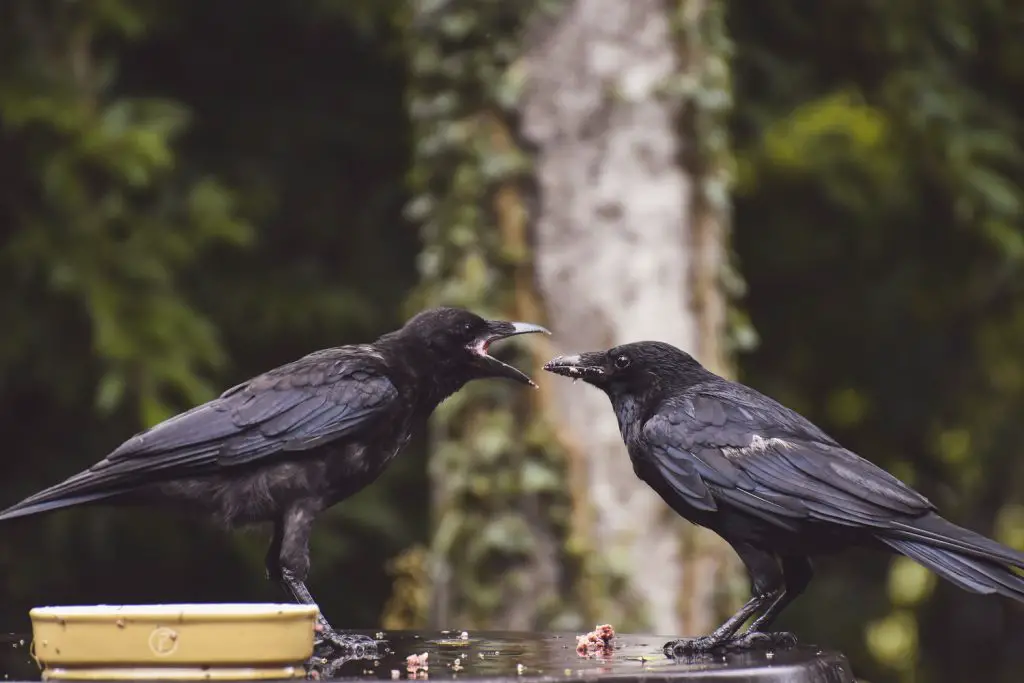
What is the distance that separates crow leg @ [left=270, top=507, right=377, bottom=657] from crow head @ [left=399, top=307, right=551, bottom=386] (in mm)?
687

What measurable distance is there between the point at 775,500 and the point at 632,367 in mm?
729

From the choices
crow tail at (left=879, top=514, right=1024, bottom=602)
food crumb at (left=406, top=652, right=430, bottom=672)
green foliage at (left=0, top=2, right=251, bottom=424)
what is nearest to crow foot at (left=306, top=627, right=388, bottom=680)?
food crumb at (left=406, top=652, right=430, bottom=672)

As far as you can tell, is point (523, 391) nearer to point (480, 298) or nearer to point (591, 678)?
point (480, 298)

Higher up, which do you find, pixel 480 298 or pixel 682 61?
pixel 682 61

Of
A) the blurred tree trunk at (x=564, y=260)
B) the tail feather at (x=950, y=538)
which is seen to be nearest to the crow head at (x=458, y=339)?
the tail feather at (x=950, y=538)

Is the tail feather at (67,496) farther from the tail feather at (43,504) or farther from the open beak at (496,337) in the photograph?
the open beak at (496,337)

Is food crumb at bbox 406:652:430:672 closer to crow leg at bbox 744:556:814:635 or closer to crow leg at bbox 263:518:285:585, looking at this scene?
crow leg at bbox 263:518:285:585

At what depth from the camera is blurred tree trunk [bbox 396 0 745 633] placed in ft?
19.8

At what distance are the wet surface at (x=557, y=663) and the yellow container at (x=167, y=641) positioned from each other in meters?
0.28

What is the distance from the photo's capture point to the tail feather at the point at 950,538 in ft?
10.5

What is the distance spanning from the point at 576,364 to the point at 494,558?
79.6 inches

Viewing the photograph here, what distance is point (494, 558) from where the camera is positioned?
6.04 m

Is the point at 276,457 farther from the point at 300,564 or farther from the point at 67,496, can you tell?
the point at 67,496

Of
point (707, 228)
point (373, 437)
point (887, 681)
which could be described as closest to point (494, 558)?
point (707, 228)
